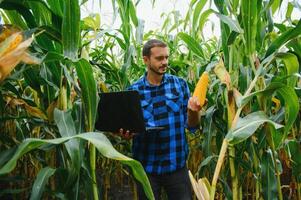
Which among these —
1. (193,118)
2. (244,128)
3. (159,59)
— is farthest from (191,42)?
(244,128)

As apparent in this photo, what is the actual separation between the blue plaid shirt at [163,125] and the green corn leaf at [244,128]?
83 cm

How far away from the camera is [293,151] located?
136 centimetres

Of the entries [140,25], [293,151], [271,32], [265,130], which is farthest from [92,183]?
[140,25]

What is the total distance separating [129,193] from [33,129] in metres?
1.27

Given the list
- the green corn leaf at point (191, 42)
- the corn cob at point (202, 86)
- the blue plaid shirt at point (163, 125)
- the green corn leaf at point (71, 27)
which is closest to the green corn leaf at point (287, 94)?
the corn cob at point (202, 86)

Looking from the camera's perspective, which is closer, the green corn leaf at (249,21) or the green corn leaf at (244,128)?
the green corn leaf at (244,128)

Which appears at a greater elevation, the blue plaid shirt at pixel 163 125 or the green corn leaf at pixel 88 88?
the green corn leaf at pixel 88 88

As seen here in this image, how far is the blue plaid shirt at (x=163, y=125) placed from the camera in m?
1.79

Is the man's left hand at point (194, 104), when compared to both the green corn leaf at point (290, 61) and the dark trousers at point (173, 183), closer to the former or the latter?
the green corn leaf at point (290, 61)

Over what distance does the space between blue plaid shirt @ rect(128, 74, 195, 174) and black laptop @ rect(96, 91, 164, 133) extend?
0.36 meters

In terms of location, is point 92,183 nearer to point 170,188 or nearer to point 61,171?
point 61,171

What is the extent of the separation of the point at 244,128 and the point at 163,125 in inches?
35.3

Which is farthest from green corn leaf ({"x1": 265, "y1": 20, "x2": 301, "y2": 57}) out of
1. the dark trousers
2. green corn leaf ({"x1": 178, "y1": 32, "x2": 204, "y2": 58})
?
the dark trousers

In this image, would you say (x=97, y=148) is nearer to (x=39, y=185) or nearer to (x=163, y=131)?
(x=39, y=185)
